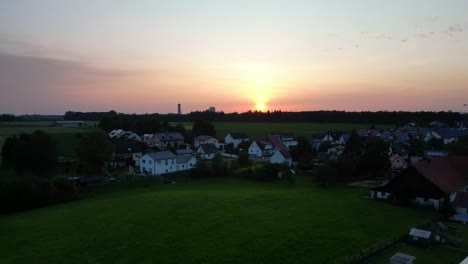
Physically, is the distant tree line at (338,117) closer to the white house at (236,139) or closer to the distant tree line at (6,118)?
the white house at (236,139)

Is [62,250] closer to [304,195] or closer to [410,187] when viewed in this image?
[304,195]

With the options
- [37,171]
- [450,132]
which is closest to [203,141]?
[37,171]

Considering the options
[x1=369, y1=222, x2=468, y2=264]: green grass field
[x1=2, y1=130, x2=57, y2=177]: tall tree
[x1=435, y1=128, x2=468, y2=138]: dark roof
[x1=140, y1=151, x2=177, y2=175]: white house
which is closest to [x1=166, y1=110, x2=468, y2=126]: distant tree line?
[x1=435, y1=128, x2=468, y2=138]: dark roof

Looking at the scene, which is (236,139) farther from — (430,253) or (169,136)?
(430,253)

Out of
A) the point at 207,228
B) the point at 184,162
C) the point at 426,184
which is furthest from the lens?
the point at 184,162

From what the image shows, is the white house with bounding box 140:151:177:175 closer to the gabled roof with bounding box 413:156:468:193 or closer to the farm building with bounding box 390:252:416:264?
the gabled roof with bounding box 413:156:468:193

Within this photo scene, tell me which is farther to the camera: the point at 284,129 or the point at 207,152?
the point at 284,129

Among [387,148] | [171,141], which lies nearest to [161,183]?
[387,148]
